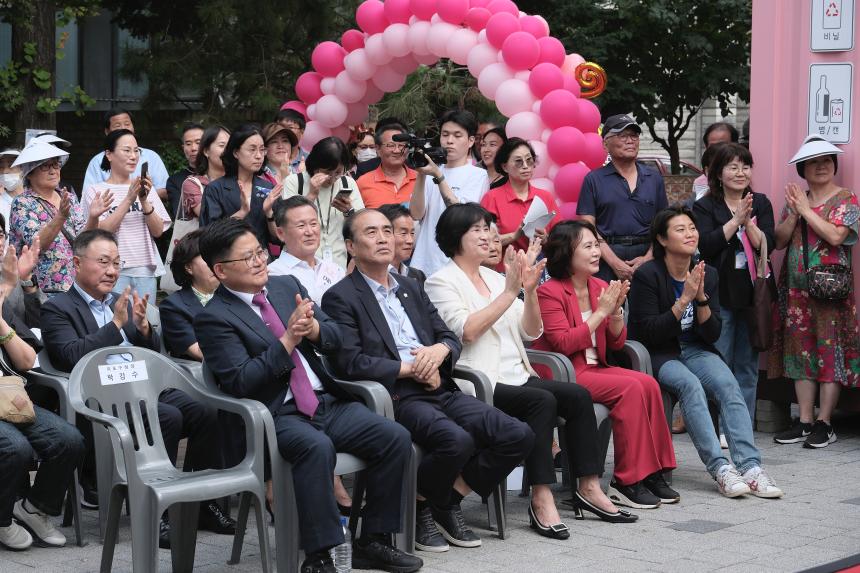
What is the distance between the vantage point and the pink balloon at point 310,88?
10.6 meters

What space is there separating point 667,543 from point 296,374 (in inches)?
73.8

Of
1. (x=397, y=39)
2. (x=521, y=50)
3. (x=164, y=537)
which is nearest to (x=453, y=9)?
(x=397, y=39)

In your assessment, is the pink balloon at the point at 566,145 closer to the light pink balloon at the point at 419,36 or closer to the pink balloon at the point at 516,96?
the pink balloon at the point at 516,96

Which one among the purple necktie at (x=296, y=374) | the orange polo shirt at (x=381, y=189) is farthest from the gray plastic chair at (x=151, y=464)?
the orange polo shirt at (x=381, y=189)

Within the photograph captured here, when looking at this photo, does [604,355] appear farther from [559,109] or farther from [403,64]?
[403,64]

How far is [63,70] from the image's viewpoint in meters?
20.3

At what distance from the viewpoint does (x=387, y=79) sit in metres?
10.2

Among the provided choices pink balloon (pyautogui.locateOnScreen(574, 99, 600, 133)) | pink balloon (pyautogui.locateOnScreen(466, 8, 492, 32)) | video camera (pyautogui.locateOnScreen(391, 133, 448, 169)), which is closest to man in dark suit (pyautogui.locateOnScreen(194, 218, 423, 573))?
video camera (pyautogui.locateOnScreen(391, 133, 448, 169))

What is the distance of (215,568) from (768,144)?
195 inches

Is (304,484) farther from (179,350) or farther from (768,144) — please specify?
(768,144)

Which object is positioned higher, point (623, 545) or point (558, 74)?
point (558, 74)

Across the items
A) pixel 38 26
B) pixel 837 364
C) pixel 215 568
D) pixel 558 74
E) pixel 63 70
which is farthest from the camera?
pixel 63 70

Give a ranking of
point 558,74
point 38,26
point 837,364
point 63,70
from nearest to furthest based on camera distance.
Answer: point 837,364 < point 558,74 < point 38,26 < point 63,70

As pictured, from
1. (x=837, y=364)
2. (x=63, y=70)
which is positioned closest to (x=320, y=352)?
(x=837, y=364)
